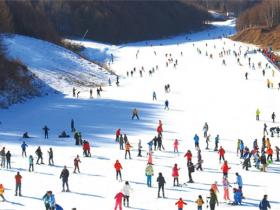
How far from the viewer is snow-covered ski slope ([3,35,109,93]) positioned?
2273 inches

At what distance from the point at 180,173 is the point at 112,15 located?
102792 millimetres

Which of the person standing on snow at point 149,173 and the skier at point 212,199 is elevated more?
the person standing on snow at point 149,173

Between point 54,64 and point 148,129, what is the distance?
2826 centimetres

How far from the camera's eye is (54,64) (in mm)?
62531

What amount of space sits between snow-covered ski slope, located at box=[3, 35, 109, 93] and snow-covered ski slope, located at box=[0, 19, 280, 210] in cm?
289

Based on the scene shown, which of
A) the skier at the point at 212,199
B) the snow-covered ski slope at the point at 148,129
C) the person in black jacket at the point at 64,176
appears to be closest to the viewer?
the skier at the point at 212,199

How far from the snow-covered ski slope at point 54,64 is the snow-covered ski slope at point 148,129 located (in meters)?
2.89

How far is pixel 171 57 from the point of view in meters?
82.8

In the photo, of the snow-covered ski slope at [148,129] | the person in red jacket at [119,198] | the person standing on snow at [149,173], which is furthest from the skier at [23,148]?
the person in red jacket at [119,198]

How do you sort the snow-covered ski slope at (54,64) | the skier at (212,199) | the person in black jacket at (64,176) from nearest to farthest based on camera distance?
the skier at (212,199) < the person in black jacket at (64,176) < the snow-covered ski slope at (54,64)

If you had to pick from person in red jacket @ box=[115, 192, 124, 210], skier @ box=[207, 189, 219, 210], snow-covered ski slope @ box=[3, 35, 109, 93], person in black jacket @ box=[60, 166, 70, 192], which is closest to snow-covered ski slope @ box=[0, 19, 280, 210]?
person in black jacket @ box=[60, 166, 70, 192]

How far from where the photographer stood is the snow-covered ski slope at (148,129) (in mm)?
22453

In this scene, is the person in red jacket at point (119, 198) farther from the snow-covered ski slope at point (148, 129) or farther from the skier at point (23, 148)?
the skier at point (23, 148)

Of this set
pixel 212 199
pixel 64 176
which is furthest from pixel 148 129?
pixel 212 199
